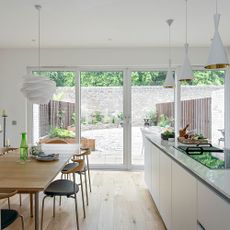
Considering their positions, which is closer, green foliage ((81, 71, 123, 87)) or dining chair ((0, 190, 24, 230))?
dining chair ((0, 190, 24, 230))

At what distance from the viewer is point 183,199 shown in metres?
2.07

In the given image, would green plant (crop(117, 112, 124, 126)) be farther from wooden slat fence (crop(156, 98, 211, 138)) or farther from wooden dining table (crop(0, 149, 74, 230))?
wooden dining table (crop(0, 149, 74, 230))

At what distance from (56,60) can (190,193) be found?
4412mm

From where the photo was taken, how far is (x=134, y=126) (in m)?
5.82

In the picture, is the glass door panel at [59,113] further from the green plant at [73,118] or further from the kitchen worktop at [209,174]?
the kitchen worktop at [209,174]

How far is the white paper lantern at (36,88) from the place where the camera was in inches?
123

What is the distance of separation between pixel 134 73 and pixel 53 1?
115 inches

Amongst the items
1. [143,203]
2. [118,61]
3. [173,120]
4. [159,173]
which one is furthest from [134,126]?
[159,173]

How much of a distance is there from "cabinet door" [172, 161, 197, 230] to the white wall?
354 centimetres

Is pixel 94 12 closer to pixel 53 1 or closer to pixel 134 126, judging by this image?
pixel 53 1

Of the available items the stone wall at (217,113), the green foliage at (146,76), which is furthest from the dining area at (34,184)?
the stone wall at (217,113)

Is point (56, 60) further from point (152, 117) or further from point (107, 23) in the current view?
point (152, 117)

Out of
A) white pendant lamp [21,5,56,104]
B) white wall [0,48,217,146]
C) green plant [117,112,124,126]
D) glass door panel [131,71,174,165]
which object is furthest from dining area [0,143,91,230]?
glass door panel [131,71,174,165]

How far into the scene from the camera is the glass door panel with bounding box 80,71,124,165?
583 cm
